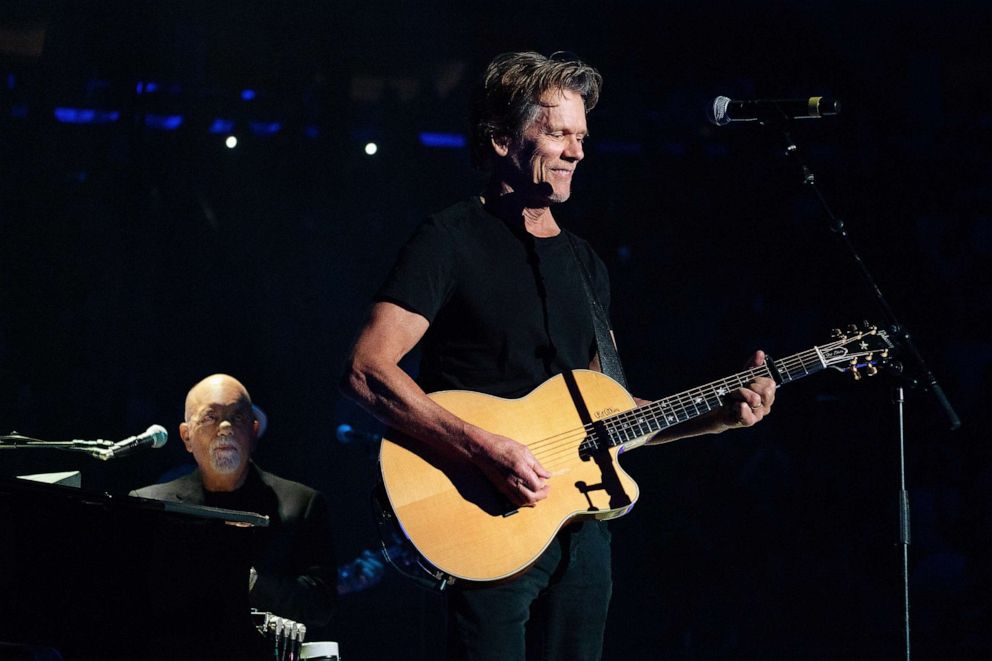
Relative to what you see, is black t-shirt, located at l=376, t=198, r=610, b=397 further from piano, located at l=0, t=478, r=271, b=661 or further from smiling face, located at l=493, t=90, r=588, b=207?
piano, located at l=0, t=478, r=271, b=661

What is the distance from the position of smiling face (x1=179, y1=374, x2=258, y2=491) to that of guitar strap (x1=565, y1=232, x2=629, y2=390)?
95.9 inches

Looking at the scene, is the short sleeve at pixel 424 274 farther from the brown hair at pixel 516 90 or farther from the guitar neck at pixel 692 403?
the guitar neck at pixel 692 403

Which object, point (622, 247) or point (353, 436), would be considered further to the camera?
point (622, 247)

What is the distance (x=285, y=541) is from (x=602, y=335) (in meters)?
2.32

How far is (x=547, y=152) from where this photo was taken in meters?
3.23

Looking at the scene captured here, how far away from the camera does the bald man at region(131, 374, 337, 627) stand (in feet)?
15.4

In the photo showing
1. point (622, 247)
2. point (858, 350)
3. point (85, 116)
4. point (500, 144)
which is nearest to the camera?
point (500, 144)

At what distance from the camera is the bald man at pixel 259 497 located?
4707 millimetres

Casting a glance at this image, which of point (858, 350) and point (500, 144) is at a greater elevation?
point (500, 144)

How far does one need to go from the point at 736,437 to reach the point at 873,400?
2.60 feet

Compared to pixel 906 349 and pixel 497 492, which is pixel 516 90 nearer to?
pixel 497 492

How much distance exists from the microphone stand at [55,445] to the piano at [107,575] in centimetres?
83

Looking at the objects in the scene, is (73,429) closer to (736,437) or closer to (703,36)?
(736,437)

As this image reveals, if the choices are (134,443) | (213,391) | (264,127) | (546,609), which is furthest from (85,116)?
(546,609)
